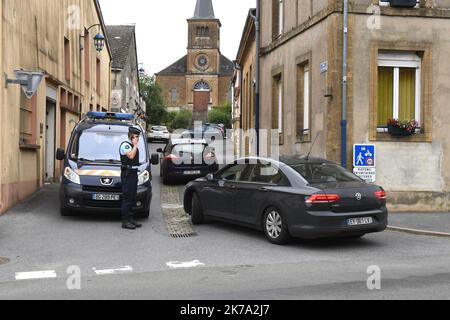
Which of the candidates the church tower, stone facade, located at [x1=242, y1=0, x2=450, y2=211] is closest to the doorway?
stone facade, located at [x1=242, y1=0, x2=450, y2=211]

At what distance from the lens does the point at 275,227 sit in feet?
33.7

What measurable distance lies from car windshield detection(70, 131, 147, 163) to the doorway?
5.93 meters

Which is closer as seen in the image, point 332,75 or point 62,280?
point 62,280

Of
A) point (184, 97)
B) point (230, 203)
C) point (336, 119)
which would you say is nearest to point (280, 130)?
point (336, 119)

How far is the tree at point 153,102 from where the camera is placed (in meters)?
74.1

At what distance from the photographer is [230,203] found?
37.3ft

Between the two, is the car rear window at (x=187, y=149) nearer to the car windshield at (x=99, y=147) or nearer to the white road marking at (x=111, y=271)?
the car windshield at (x=99, y=147)

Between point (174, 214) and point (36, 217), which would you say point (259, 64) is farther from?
point (36, 217)

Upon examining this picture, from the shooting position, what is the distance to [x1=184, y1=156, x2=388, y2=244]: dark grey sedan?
9602 mm

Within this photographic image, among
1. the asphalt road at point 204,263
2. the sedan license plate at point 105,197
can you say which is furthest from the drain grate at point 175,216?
the sedan license plate at point 105,197

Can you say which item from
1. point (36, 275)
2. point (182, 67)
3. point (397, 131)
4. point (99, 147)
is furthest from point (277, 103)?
point (182, 67)

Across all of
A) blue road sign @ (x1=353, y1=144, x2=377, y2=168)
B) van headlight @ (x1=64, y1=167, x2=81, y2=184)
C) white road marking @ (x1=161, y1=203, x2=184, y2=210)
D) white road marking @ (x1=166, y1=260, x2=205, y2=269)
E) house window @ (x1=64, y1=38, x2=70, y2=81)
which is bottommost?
white road marking @ (x1=166, y1=260, x2=205, y2=269)

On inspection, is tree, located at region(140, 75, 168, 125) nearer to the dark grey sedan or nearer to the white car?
the white car

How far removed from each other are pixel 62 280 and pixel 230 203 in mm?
4343
